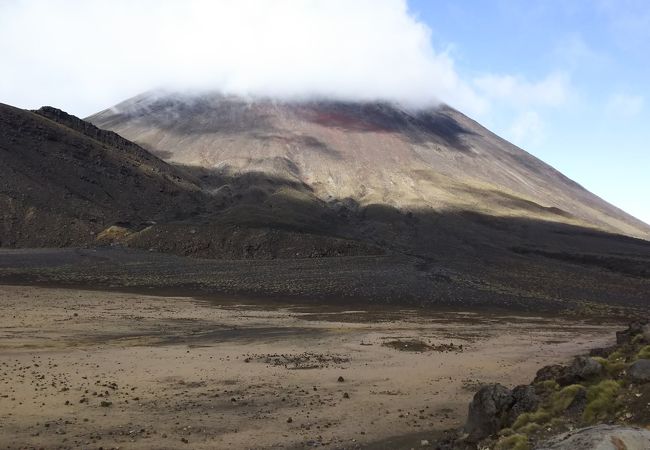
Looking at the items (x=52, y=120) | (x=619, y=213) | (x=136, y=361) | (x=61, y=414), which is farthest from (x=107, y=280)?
(x=619, y=213)

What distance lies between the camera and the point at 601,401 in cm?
901

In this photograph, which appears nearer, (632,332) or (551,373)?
(551,373)

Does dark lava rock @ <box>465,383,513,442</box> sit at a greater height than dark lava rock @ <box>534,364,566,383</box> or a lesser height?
lesser

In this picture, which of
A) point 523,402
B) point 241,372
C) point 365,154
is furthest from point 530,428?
point 365,154

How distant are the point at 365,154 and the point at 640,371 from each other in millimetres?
125720

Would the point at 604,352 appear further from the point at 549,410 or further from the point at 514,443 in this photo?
the point at 514,443

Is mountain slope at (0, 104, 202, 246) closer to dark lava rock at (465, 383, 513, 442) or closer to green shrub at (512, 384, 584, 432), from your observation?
dark lava rock at (465, 383, 513, 442)

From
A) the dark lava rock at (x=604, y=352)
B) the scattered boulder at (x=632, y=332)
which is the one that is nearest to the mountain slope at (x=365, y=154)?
the dark lava rock at (x=604, y=352)

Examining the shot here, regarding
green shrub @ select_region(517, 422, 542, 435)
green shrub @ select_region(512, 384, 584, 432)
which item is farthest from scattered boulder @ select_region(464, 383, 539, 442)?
green shrub @ select_region(517, 422, 542, 435)

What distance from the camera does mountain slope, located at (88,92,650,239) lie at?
4525 inches

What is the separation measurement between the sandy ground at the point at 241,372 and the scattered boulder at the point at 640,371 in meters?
4.71

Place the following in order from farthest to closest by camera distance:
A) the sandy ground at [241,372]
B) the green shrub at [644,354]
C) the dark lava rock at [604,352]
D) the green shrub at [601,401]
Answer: the dark lava rock at [604,352], the sandy ground at [241,372], the green shrub at [644,354], the green shrub at [601,401]

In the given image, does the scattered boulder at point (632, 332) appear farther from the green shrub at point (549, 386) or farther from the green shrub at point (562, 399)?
the green shrub at point (562, 399)

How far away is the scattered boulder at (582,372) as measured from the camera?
10703 mm
